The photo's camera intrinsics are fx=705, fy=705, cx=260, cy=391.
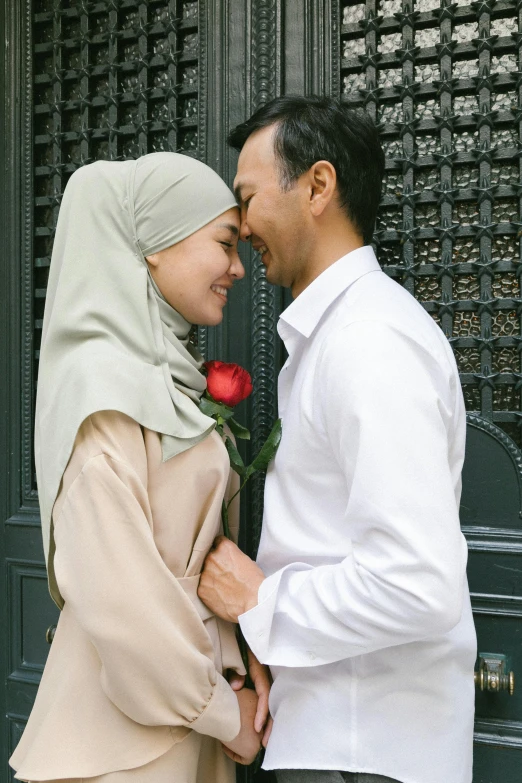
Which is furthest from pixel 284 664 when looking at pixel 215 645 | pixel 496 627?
pixel 496 627

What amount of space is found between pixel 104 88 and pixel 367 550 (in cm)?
153

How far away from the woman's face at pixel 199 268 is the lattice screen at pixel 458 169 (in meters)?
0.44

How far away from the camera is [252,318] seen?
180 centimetres

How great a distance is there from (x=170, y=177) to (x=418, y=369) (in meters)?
0.62

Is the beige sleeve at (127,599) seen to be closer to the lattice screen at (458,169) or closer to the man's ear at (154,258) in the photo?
the man's ear at (154,258)

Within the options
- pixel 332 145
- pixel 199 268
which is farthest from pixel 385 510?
pixel 332 145

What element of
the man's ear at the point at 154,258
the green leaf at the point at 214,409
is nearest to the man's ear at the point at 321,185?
the man's ear at the point at 154,258

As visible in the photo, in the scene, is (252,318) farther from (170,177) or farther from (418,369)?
(418,369)

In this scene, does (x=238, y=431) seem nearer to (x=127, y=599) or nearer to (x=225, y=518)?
(x=225, y=518)

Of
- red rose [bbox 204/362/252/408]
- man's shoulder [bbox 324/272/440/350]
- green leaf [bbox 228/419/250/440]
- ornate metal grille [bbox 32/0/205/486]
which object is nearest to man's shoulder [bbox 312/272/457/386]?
man's shoulder [bbox 324/272/440/350]

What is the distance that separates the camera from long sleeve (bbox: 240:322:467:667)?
103cm

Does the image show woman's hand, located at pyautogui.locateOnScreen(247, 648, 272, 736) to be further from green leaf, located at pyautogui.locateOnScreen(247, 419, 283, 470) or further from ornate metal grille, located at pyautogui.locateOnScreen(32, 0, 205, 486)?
ornate metal grille, located at pyautogui.locateOnScreen(32, 0, 205, 486)

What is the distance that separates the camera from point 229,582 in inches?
51.0

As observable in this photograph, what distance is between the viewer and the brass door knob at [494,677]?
150 cm
